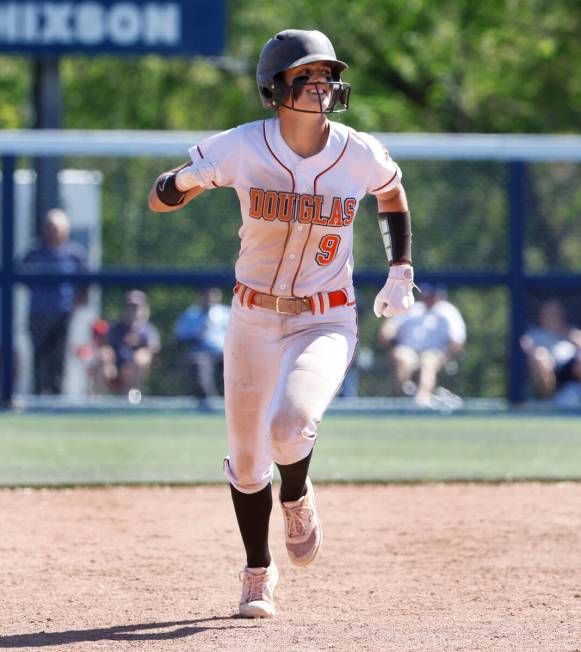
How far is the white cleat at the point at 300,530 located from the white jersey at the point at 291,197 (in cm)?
67

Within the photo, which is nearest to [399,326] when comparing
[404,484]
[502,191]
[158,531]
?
[502,191]

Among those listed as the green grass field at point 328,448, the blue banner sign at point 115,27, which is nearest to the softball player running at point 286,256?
the green grass field at point 328,448

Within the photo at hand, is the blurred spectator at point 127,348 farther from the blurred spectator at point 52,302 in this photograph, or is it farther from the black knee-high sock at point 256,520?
the black knee-high sock at point 256,520

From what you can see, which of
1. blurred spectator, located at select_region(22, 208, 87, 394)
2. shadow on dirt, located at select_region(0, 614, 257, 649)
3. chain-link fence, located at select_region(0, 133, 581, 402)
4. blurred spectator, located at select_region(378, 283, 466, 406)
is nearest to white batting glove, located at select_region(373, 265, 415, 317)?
shadow on dirt, located at select_region(0, 614, 257, 649)

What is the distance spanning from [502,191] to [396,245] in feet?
24.9

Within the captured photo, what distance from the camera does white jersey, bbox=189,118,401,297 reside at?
4.20 metres

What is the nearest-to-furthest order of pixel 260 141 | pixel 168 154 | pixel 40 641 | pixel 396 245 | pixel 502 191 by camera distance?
pixel 40 641, pixel 260 141, pixel 396 245, pixel 168 154, pixel 502 191

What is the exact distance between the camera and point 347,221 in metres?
4.29

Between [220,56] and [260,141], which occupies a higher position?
[220,56]

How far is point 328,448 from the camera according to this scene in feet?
28.9

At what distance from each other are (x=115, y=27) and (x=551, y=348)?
4.81 metres

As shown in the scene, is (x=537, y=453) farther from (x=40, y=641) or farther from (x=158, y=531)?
(x=40, y=641)

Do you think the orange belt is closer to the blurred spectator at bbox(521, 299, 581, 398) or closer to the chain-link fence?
the chain-link fence

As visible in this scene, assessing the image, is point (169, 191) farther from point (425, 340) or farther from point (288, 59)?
point (425, 340)
